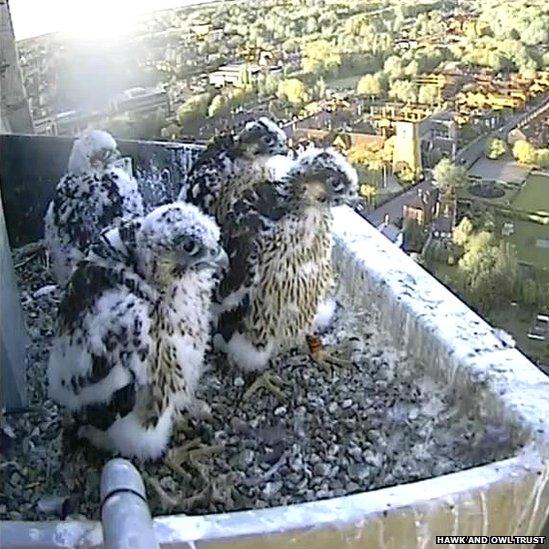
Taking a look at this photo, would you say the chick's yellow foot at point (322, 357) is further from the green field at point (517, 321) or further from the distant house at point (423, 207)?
the distant house at point (423, 207)

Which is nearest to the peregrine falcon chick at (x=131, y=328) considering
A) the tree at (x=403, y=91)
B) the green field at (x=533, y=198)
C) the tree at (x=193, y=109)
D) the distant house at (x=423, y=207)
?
the distant house at (x=423, y=207)

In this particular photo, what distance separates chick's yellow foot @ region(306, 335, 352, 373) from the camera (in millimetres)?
1841

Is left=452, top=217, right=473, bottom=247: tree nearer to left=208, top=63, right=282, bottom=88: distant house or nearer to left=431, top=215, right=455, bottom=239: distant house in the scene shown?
left=431, top=215, right=455, bottom=239: distant house

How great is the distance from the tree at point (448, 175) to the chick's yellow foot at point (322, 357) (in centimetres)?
72

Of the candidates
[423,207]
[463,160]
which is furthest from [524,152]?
[423,207]

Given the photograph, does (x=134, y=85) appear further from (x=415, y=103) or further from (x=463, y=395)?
(x=463, y=395)

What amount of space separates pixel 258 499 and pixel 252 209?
613 mm

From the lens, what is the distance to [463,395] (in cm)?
156

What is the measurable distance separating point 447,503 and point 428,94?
199cm

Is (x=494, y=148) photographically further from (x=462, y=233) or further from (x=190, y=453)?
(x=190, y=453)

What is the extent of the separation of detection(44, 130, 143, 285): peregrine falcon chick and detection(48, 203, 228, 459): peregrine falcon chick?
A: 1.71 feet

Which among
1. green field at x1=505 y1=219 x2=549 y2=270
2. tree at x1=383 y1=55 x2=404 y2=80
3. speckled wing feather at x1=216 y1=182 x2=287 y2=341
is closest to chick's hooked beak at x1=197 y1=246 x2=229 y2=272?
speckled wing feather at x1=216 y1=182 x2=287 y2=341

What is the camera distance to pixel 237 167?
2031mm

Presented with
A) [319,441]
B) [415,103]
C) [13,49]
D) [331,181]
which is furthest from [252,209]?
[13,49]
